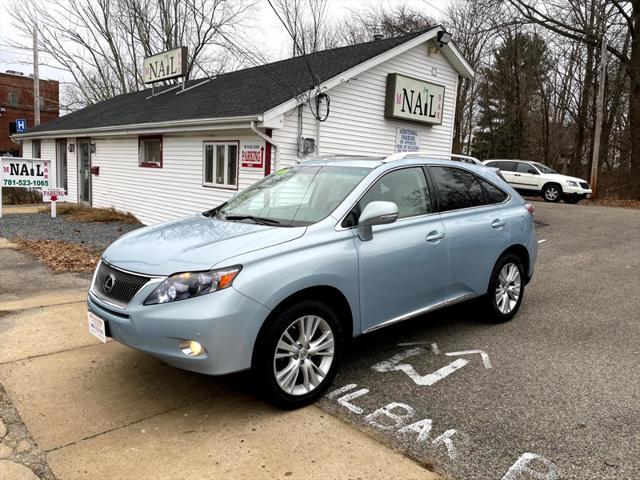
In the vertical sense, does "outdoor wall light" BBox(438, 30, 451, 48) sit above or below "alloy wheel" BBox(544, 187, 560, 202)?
above

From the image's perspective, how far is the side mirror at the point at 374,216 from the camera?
3646mm

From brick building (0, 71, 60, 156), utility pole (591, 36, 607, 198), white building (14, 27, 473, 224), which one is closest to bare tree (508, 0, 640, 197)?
utility pole (591, 36, 607, 198)

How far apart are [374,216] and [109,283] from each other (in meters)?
1.88

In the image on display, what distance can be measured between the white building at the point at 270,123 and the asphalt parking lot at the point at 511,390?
573cm

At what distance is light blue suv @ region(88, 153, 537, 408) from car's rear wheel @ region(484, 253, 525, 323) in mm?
31

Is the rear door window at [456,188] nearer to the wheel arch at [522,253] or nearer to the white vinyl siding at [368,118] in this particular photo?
the wheel arch at [522,253]

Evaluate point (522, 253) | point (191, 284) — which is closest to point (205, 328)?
point (191, 284)

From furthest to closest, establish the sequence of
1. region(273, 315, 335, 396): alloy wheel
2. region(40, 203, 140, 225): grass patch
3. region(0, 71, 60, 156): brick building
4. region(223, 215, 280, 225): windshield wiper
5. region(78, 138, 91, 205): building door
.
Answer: region(0, 71, 60, 156): brick building → region(78, 138, 91, 205): building door → region(40, 203, 140, 225): grass patch → region(223, 215, 280, 225): windshield wiper → region(273, 315, 335, 396): alloy wheel

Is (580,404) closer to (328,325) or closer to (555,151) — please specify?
(328,325)

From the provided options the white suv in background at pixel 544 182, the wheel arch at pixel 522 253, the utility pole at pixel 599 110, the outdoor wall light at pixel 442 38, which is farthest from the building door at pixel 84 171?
the utility pole at pixel 599 110

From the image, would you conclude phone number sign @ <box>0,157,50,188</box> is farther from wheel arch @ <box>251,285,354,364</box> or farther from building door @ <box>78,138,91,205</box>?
wheel arch @ <box>251,285,354,364</box>

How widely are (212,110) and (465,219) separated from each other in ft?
25.8

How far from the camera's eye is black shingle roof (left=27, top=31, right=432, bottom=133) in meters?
10.4

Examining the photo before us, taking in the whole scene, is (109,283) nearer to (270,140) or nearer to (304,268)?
(304,268)
